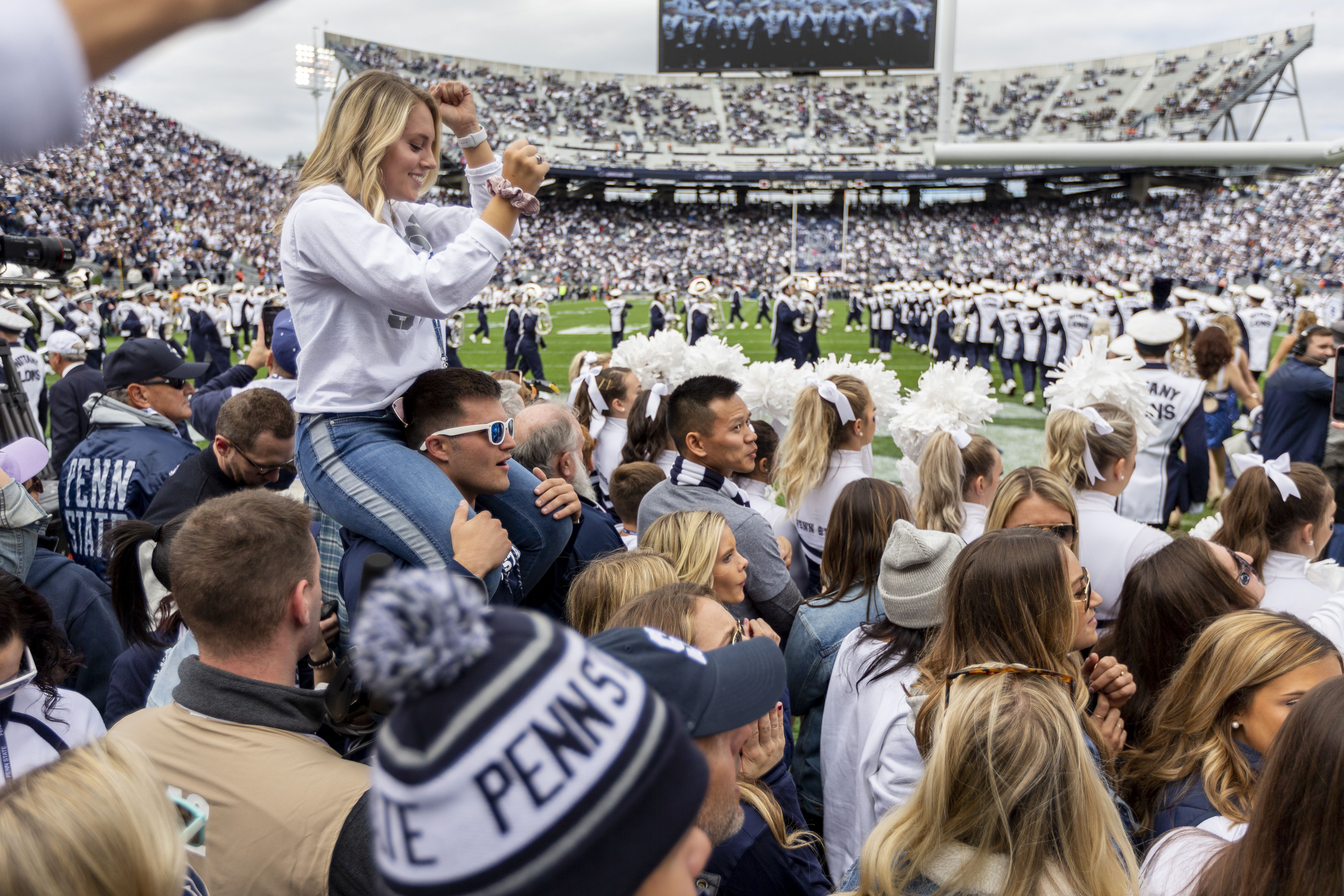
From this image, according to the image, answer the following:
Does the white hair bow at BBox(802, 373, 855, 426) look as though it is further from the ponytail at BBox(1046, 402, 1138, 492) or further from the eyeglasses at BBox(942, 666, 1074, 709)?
the eyeglasses at BBox(942, 666, 1074, 709)

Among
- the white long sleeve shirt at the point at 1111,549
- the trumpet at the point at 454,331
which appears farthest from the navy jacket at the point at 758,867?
the trumpet at the point at 454,331

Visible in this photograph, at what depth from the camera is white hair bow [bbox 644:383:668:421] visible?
514cm

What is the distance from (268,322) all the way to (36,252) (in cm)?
416

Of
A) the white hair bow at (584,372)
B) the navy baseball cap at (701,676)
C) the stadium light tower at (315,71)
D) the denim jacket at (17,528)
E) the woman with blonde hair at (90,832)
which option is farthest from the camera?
the stadium light tower at (315,71)

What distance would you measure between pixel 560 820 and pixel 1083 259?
5290 cm

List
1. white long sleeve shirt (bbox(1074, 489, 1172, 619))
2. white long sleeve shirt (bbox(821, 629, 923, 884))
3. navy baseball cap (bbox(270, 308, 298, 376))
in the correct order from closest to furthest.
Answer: white long sleeve shirt (bbox(821, 629, 923, 884)) → white long sleeve shirt (bbox(1074, 489, 1172, 619)) → navy baseball cap (bbox(270, 308, 298, 376))

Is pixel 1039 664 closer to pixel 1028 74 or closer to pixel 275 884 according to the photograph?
pixel 275 884

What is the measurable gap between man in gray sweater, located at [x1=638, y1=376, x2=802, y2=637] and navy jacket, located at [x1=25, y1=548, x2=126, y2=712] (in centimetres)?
183

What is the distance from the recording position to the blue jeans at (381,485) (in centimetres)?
207

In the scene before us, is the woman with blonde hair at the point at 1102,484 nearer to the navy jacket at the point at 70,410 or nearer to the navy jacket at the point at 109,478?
the navy jacket at the point at 109,478

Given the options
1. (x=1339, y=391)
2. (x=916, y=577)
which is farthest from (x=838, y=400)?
(x=1339, y=391)

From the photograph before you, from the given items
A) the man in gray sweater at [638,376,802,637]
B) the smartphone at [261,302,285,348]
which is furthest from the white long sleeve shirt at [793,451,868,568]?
the smartphone at [261,302,285,348]

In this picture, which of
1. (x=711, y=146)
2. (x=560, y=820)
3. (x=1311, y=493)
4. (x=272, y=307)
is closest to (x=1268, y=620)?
(x=1311, y=493)

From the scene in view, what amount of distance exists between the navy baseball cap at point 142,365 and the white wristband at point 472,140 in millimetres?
2755
